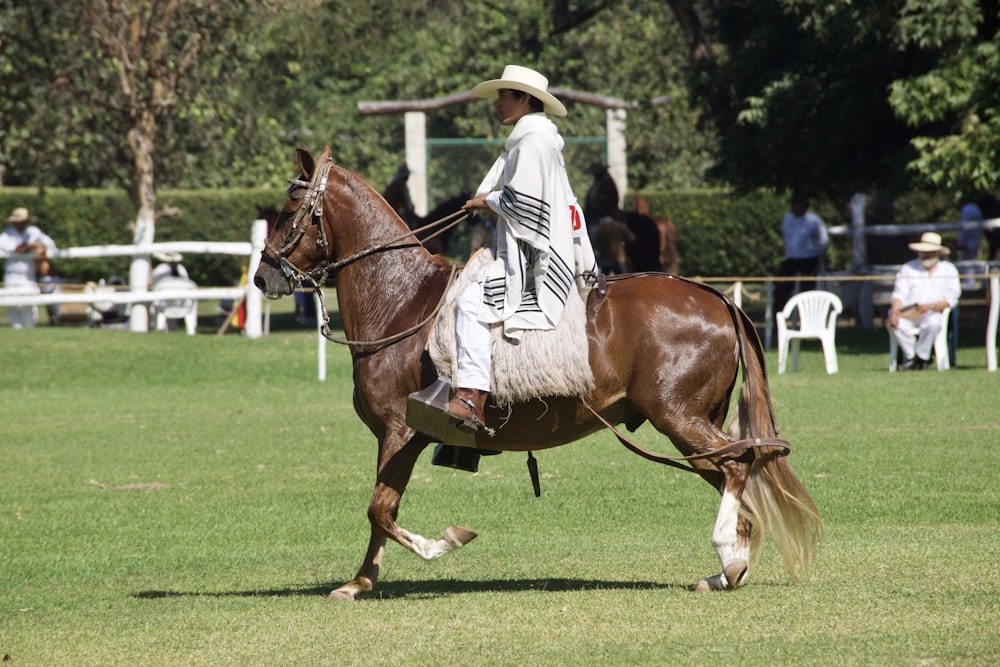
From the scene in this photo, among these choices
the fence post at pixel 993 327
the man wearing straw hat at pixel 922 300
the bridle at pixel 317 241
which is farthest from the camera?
the man wearing straw hat at pixel 922 300

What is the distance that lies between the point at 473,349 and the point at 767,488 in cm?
173

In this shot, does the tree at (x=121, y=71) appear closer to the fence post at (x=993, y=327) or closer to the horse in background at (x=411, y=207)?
the horse in background at (x=411, y=207)

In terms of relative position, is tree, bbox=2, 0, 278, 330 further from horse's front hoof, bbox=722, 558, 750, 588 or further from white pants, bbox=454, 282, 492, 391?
horse's front hoof, bbox=722, 558, 750, 588

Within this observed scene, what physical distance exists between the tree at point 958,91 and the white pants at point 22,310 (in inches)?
527

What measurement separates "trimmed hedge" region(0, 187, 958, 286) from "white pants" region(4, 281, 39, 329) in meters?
11.8

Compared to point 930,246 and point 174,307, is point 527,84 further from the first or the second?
point 174,307

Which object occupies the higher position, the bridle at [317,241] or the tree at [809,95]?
the tree at [809,95]

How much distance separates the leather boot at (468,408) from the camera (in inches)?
269

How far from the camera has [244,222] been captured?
37688mm

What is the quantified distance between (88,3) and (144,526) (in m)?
16.2

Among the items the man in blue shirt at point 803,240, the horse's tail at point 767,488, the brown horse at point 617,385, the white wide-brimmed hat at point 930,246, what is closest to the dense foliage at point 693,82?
the man in blue shirt at point 803,240

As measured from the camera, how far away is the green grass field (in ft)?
19.8

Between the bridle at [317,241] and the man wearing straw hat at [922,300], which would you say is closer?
the bridle at [317,241]

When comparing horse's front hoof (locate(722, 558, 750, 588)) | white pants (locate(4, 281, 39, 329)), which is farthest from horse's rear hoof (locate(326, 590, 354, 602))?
white pants (locate(4, 281, 39, 329))
